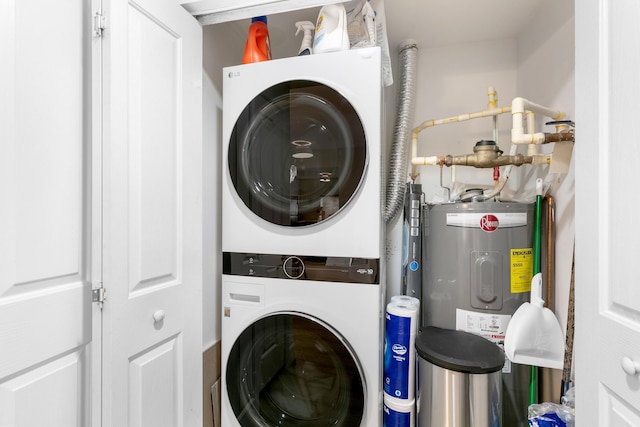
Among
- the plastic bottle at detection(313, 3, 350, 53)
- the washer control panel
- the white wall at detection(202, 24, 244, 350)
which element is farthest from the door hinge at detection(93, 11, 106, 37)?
the washer control panel

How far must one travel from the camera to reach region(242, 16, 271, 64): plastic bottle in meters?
1.35

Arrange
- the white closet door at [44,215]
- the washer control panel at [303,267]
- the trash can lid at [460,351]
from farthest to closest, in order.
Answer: the washer control panel at [303,267], the trash can lid at [460,351], the white closet door at [44,215]

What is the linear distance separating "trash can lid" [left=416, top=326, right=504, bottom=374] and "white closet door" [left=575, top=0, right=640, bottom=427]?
1.04 ft

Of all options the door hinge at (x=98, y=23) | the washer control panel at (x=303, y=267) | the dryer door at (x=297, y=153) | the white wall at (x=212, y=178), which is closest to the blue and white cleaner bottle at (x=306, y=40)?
the dryer door at (x=297, y=153)

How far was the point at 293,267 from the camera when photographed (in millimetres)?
1242

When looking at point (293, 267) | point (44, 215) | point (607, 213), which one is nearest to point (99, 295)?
point (44, 215)

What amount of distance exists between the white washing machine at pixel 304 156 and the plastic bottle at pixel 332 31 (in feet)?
0.20

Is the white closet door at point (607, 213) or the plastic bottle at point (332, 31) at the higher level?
the plastic bottle at point (332, 31)

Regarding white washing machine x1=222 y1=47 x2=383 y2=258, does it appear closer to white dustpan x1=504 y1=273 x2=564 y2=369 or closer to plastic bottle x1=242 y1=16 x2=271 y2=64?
plastic bottle x1=242 y1=16 x2=271 y2=64

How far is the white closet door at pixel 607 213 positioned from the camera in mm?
589

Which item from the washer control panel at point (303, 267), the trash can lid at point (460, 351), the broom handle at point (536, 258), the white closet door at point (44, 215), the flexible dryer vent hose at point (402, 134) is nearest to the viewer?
the white closet door at point (44, 215)

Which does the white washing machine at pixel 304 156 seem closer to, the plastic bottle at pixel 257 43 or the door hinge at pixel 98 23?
the plastic bottle at pixel 257 43

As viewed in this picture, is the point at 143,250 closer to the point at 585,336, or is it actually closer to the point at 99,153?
the point at 99,153

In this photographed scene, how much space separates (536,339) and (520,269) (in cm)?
29
